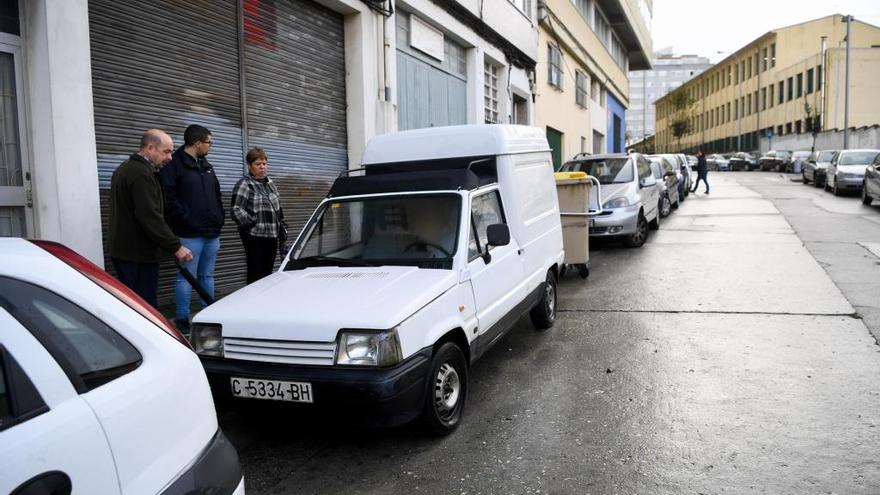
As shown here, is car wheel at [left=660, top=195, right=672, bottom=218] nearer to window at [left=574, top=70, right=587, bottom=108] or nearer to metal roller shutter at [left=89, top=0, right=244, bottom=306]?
window at [left=574, top=70, right=587, bottom=108]

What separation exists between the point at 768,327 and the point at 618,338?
1476 mm

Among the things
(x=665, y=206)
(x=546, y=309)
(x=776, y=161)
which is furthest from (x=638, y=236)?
(x=776, y=161)

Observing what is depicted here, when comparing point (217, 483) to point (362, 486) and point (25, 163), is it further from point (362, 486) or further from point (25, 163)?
point (25, 163)

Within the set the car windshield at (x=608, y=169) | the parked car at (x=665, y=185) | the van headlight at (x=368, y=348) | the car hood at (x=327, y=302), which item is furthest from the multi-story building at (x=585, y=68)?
the van headlight at (x=368, y=348)

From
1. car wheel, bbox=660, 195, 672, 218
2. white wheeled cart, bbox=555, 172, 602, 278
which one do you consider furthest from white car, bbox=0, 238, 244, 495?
car wheel, bbox=660, 195, 672, 218

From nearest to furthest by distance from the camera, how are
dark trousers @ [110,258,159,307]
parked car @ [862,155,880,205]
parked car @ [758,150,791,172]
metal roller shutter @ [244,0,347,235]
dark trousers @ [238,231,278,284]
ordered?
1. dark trousers @ [110,258,159,307]
2. dark trousers @ [238,231,278,284]
3. metal roller shutter @ [244,0,347,235]
4. parked car @ [862,155,880,205]
5. parked car @ [758,150,791,172]

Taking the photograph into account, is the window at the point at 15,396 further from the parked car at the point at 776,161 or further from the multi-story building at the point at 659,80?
the multi-story building at the point at 659,80

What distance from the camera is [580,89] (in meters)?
25.5

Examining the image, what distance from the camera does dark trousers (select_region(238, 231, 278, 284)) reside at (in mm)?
6461

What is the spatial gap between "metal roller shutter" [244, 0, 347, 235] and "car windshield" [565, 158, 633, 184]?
5.21 meters

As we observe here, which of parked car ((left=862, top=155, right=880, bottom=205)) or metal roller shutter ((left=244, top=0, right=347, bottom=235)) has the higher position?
metal roller shutter ((left=244, top=0, right=347, bottom=235))

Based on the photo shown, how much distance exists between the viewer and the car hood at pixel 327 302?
12.1 ft

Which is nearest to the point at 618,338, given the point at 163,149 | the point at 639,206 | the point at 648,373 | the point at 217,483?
the point at 648,373

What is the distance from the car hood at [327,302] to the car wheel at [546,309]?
2.35 metres
